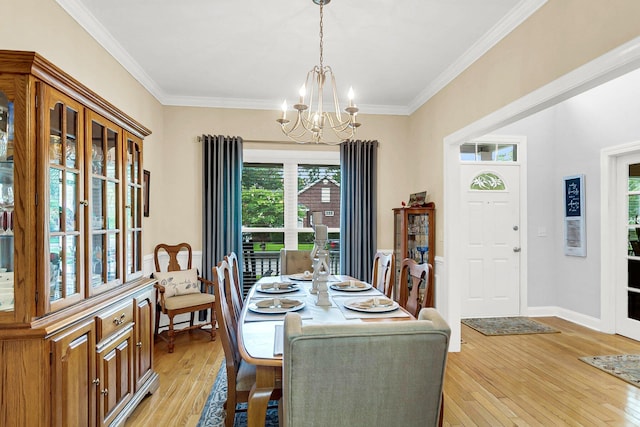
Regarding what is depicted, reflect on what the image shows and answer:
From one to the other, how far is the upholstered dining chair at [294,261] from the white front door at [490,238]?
7.25 ft

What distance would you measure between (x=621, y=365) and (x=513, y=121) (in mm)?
2348

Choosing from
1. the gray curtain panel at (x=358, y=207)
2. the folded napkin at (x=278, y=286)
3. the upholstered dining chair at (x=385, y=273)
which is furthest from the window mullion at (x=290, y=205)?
the folded napkin at (x=278, y=286)

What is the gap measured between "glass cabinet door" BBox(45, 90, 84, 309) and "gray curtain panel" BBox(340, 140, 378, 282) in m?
3.06

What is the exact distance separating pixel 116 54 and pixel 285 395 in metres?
3.19

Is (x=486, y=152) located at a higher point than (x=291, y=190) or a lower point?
higher

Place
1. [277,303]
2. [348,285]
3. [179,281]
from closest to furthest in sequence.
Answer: [277,303], [348,285], [179,281]

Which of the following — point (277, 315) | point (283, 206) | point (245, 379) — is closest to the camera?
point (245, 379)

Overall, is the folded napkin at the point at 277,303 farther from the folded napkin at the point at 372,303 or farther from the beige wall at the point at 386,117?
the beige wall at the point at 386,117

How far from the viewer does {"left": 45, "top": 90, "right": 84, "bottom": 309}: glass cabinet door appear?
163cm

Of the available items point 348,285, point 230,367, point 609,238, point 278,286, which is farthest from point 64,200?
point 609,238

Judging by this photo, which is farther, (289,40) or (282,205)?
(282,205)

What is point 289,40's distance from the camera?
2.97 m

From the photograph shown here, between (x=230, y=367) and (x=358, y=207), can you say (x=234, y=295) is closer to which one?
(x=230, y=367)

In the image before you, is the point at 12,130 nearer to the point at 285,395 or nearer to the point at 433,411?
the point at 285,395
